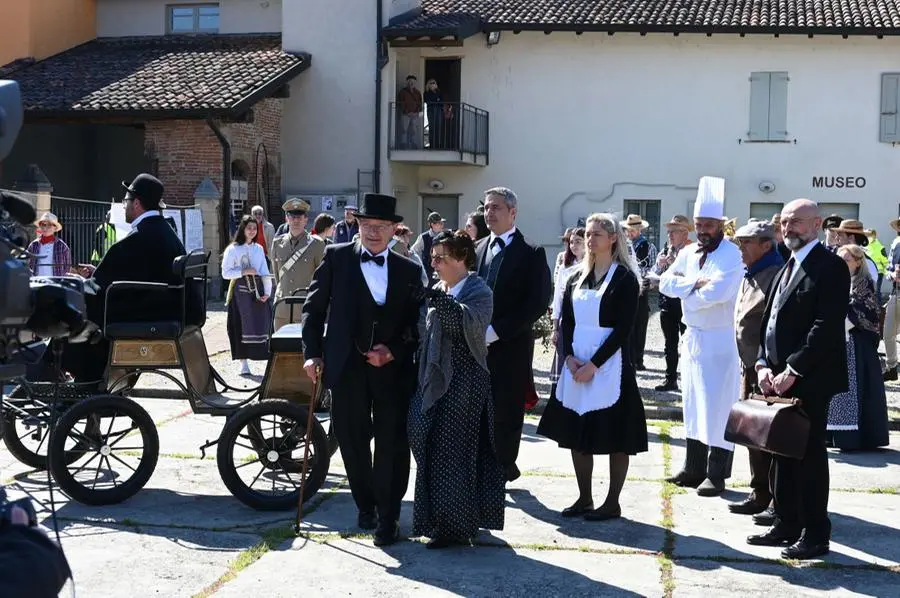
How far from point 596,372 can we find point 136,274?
3.04 metres

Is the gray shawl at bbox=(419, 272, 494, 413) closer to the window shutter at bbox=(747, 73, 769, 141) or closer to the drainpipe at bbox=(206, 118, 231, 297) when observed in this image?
the drainpipe at bbox=(206, 118, 231, 297)

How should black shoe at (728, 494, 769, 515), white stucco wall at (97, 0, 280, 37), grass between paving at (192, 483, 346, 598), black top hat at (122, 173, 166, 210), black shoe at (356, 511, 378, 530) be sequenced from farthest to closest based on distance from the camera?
white stucco wall at (97, 0, 280, 37)
black top hat at (122, 173, 166, 210)
black shoe at (728, 494, 769, 515)
black shoe at (356, 511, 378, 530)
grass between paving at (192, 483, 346, 598)

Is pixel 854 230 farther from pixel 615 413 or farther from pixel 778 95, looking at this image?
pixel 778 95

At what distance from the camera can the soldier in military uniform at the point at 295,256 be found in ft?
39.6

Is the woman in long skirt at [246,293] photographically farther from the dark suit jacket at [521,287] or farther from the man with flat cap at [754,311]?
the man with flat cap at [754,311]

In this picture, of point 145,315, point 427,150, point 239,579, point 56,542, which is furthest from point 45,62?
point 56,542

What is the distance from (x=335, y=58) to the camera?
2856 cm

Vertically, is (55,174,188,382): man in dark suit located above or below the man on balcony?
below

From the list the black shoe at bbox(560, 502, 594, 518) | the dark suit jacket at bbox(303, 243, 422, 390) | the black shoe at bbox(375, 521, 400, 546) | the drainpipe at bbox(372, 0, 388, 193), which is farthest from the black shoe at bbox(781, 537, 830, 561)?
the drainpipe at bbox(372, 0, 388, 193)

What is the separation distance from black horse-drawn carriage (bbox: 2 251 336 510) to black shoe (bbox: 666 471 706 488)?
2.43 metres

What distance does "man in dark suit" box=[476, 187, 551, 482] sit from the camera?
7.04 m

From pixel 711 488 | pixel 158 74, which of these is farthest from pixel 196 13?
pixel 711 488

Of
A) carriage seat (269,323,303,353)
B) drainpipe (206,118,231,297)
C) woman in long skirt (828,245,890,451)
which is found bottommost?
woman in long skirt (828,245,890,451)

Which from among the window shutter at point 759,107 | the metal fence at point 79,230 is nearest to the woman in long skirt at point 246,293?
the metal fence at point 79,230
